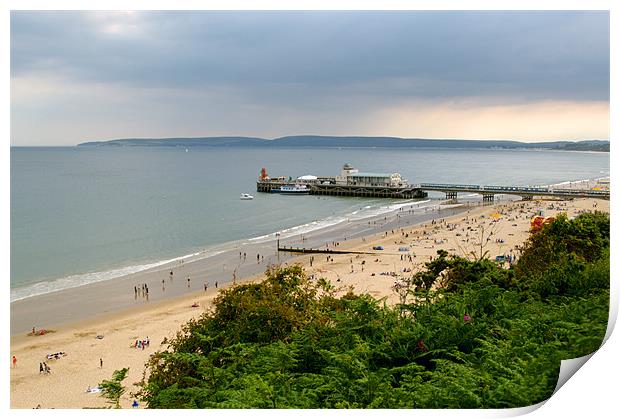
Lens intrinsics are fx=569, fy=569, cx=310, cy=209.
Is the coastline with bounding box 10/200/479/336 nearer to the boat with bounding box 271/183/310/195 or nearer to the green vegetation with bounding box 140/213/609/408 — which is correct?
the green vegetation with bounding box 140/213/609/408

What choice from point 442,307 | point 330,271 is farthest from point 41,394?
point 330,271

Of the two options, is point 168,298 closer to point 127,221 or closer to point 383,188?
point 127,221

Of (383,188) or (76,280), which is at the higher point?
(383,188)

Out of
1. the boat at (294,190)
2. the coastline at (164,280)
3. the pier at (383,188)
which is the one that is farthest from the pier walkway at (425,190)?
the coastline at (164,280)

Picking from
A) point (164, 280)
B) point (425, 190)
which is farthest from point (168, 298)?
point (425, 190)
